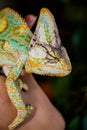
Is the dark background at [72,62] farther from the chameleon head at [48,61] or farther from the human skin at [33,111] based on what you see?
the chameleon head at [48,61]

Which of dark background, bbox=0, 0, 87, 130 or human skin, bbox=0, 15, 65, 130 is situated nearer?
human skin, bbox=0, 15, 65, 130

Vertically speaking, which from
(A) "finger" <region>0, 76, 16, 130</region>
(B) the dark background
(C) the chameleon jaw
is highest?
(C) the chameleon jaw

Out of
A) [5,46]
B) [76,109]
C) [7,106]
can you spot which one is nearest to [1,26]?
[5,46]

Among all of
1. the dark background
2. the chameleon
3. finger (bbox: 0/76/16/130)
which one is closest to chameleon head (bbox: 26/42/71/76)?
the chameleon

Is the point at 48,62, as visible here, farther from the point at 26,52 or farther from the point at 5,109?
the point at 5,109

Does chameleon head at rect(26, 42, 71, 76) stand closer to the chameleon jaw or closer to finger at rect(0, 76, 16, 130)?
the chameleon jaw

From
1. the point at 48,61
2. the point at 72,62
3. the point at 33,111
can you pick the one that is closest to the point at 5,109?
the point at 33,111
